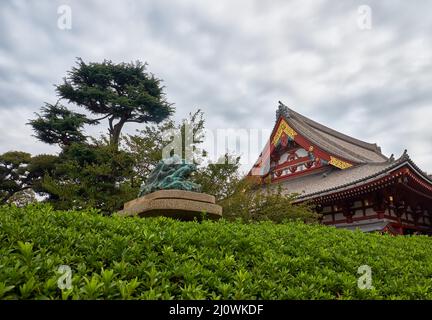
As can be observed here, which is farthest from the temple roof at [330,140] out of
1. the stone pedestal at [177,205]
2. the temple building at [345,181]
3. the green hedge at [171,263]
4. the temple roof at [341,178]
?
the green hedge at [171,263]

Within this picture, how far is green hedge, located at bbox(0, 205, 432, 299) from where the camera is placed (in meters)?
3.04

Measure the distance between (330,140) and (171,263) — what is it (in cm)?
2271

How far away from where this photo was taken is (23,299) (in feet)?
8.85

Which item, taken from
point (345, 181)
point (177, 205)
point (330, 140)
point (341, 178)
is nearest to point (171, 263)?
point (177, 205)

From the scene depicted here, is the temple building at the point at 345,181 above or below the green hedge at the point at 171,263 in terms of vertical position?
above

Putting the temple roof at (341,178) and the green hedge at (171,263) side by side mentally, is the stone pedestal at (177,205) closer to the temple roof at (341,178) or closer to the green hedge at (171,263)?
the green hedge at (171,263)

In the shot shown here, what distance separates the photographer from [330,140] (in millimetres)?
24719

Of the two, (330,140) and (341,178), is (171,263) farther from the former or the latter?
(330,140)

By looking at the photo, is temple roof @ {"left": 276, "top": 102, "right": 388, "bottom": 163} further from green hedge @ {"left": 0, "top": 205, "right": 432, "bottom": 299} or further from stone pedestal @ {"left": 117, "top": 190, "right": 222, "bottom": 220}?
green hedge @ {"left": 0, "top": 205, "right": 432, "bottom": 299}

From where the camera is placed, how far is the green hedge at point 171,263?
9.98 ft

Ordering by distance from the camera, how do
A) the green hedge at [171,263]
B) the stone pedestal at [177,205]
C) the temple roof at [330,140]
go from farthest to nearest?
the temple roof at [330,140] → the stone pedestal at [177,205] → the green hedge at [171,263]

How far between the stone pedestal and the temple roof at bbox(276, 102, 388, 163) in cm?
1397

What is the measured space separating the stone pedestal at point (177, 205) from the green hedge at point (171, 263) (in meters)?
1.91

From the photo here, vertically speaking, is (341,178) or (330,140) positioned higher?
(330,140)
